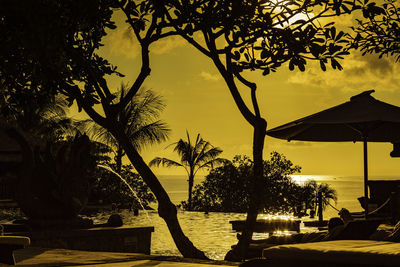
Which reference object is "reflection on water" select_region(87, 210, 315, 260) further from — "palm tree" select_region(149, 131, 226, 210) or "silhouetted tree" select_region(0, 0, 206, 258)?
"palm tree" select_region(149, 131, 226, 210)

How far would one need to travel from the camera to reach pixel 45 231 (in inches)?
458

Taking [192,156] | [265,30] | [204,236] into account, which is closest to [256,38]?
[265,30]

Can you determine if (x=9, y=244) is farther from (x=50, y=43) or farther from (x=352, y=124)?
(x=352, y=124)

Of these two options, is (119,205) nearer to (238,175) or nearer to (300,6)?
(238,175)

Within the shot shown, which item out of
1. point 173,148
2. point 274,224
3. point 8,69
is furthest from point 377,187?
point 173,148

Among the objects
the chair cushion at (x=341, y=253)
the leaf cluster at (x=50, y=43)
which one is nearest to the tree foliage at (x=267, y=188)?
the leaf cluster at (x=50, y=43)

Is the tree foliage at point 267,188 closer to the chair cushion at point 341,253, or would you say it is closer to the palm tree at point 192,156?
the palm tree at point 192,156

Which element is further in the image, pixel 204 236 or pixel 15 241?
pixel 204 236

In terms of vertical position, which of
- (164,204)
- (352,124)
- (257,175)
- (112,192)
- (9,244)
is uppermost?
(352,124)

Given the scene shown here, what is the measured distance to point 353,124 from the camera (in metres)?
11.8

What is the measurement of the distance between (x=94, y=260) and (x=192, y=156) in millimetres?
23847

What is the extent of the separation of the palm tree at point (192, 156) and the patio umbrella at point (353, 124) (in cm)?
1961

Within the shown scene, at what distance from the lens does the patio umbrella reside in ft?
34.0

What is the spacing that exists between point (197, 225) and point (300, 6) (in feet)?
38.1
